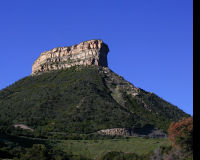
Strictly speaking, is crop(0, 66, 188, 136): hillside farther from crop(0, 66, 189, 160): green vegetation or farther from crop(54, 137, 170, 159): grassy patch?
crop(54, 137, 170, 159): grassy patch

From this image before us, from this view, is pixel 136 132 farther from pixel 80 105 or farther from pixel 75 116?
pixel 80 105

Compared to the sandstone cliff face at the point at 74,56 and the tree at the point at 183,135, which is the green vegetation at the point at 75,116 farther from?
the sandstone cliff face at the point at 74,56

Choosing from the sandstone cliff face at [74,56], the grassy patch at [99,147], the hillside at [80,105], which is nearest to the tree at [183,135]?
the grassy patch at [99,147]

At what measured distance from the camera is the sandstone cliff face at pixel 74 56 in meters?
120

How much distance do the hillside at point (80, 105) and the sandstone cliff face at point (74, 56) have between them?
9.71 metres

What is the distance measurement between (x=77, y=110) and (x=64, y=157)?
1413 inches

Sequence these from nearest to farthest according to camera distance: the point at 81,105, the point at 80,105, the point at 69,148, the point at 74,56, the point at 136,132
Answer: the point at 69,148
the point at 136,132
the point at 81,105
the point at 80,105
the point at 74,56

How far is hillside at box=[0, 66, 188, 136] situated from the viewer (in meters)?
71.4

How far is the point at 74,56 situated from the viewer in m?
124

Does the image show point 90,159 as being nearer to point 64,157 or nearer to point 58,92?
point 64,157

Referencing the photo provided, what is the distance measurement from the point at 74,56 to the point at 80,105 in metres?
44.2

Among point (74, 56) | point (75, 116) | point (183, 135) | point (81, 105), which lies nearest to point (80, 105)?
point (81, 105)

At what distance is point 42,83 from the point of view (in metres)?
103

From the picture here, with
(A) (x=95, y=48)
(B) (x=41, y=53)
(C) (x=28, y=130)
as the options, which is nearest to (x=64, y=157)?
(C) (x=28, y=130)
